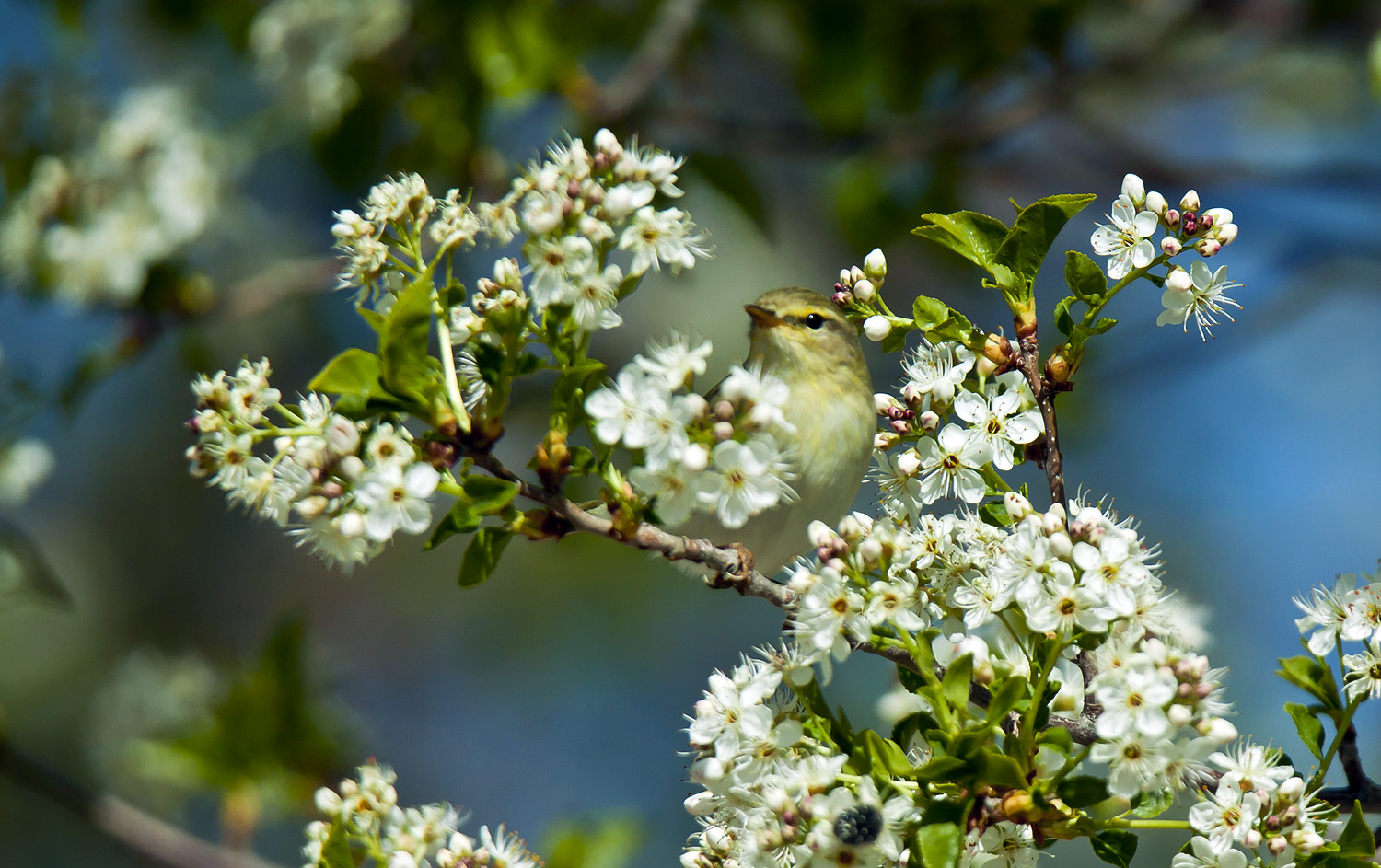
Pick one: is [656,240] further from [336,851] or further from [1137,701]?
[336,851]

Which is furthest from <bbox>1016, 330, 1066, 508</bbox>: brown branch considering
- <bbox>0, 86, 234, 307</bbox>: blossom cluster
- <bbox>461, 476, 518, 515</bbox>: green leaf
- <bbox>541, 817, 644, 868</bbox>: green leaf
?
<bbox>0, 86, 234, 307</bbox>: blossom cluster

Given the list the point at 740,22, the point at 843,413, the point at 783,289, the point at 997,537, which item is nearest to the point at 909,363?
the point at 997,537

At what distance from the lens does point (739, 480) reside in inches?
64.5

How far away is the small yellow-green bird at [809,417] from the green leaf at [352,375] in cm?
122

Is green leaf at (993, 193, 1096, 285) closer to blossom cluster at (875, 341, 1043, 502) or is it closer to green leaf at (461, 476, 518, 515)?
blossom cluster at (875, 341, 1043, 502)

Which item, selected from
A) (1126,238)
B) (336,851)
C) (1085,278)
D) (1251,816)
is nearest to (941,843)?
(1251,816)

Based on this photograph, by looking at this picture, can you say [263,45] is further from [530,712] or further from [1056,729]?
A: [530,712]

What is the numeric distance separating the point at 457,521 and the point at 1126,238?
1187 mm

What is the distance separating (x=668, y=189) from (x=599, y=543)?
575 centimetres

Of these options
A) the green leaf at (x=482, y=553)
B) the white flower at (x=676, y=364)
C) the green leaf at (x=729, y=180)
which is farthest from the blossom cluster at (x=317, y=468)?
the green leaf at (x=729, y=180)

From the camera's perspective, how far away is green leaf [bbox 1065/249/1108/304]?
182 cm

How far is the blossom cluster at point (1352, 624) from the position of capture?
1.83 meters

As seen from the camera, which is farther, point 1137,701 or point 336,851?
point 336,851

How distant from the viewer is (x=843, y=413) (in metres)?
3.19
